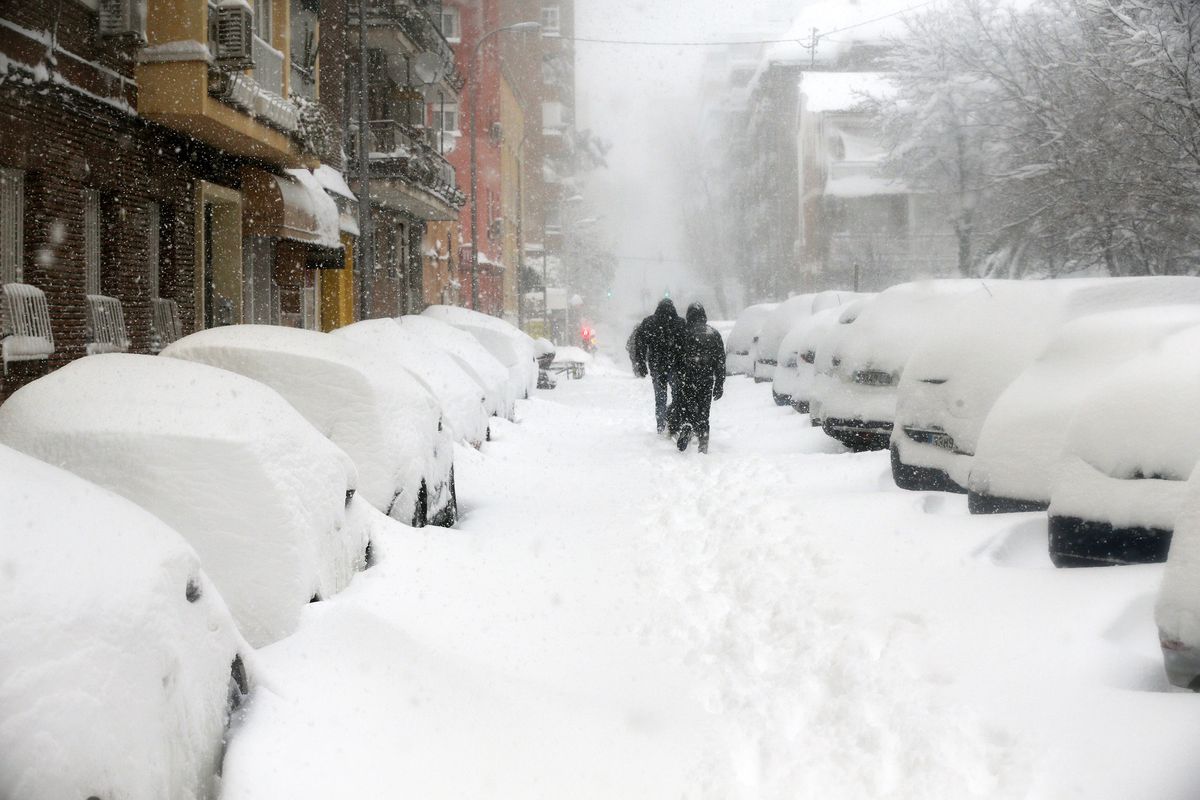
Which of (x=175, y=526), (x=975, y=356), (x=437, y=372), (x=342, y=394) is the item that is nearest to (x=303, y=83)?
(x=437, y=372)

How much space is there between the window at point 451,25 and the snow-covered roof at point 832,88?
17.4 metres

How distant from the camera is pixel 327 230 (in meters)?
23.0

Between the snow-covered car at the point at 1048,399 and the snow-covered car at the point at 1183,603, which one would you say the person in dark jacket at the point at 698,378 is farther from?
the snow-covered car at the point at 1183,603

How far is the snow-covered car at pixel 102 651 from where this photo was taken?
9.00 ft

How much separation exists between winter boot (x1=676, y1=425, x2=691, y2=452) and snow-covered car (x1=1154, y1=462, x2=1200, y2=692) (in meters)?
10.5

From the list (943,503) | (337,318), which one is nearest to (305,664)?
(943,503)

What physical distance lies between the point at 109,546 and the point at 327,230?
20.2 metres

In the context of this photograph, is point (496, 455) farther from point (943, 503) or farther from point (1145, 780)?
point (1145, 780)

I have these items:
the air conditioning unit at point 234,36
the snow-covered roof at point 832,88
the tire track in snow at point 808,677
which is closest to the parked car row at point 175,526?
the tire track in snow at point 808,677

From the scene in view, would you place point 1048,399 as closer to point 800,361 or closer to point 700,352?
point 700,352

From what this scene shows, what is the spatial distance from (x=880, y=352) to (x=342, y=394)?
6236 millimetres

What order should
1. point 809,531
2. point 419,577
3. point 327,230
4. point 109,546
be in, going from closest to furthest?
point 109,546 < point 419,577 < point 809,531 < point 327,230

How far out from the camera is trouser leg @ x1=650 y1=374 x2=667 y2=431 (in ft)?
50.6

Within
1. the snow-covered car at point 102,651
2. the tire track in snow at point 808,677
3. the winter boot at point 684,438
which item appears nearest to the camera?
the snow-covered car at point 102,651
